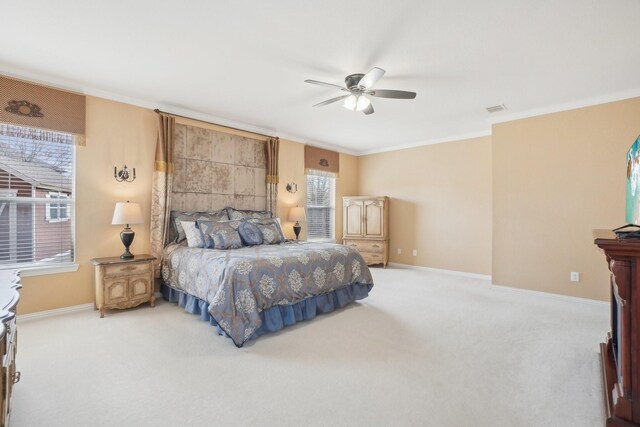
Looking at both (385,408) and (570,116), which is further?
(570,116)

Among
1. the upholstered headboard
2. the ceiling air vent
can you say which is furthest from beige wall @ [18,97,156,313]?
the ceiling air vent

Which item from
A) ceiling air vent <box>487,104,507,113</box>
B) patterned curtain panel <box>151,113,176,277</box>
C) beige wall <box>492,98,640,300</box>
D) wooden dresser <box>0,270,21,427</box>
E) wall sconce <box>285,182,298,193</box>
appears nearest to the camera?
wooden dresser <box>0,270,21,427</box>

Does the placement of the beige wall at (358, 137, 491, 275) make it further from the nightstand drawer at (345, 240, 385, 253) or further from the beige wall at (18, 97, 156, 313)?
the beige wall at (18, 97, 156, 313)

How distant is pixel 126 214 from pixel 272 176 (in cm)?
244

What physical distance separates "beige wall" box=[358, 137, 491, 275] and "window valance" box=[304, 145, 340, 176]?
3.09ft

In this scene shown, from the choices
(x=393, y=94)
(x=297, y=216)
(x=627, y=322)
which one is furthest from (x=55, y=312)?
(x=627, y=322)

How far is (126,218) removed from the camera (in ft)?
11.8

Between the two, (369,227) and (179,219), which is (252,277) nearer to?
(179,219)

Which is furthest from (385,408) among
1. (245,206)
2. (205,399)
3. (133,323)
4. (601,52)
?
(245,206)

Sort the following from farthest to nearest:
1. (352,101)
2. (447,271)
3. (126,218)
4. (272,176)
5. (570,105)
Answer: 1. (447,271)
2. (272,176)
3. (570,105)
4. (126,218)
5. (352,101)

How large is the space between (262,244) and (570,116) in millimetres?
4576

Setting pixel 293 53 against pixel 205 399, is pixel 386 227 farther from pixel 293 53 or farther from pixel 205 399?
pixel 205 399

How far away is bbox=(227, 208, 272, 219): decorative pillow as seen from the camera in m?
4.78

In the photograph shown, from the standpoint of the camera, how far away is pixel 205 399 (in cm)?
193
